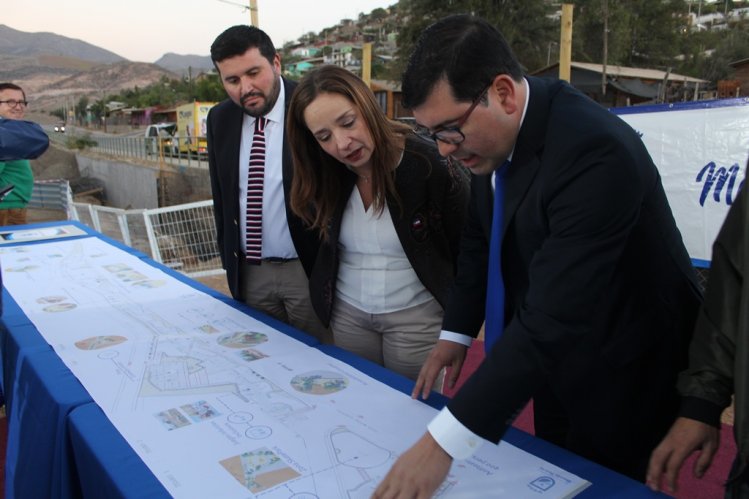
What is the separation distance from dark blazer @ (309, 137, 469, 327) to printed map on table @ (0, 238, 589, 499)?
385mm

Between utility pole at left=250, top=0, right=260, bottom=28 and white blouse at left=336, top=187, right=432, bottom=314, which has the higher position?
utility pole at left=250, top=0, right=260, bottom=28

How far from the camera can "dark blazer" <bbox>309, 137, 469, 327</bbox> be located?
5.47 ft

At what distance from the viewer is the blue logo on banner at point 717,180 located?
308 centimetres

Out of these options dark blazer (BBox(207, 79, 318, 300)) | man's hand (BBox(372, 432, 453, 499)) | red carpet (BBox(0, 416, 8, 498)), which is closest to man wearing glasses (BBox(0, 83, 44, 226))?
red carpet (BBox(0, 416, 8, 498))

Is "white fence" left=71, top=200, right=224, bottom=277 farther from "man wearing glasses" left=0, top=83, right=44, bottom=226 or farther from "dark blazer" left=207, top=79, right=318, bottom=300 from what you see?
"dark blazer" left=207, top=79, right=318, bottom=300

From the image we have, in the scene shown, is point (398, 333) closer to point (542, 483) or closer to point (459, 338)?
point (459, 338)

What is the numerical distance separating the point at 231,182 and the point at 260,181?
131 mm

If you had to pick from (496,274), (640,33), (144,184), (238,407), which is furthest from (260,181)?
(640,33)

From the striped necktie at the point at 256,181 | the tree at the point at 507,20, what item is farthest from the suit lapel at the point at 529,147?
the tree at the point at 507,20

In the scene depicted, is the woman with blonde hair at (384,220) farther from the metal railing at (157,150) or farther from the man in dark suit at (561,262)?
the metal railing at (157,150)

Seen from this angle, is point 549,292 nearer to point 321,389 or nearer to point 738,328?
point 738,328

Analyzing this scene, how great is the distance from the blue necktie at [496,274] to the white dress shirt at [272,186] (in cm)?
104

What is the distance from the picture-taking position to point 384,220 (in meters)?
1.69

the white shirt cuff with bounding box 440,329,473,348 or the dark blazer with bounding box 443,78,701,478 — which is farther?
the white shirt cuff with bounding box 440,329,473,348
